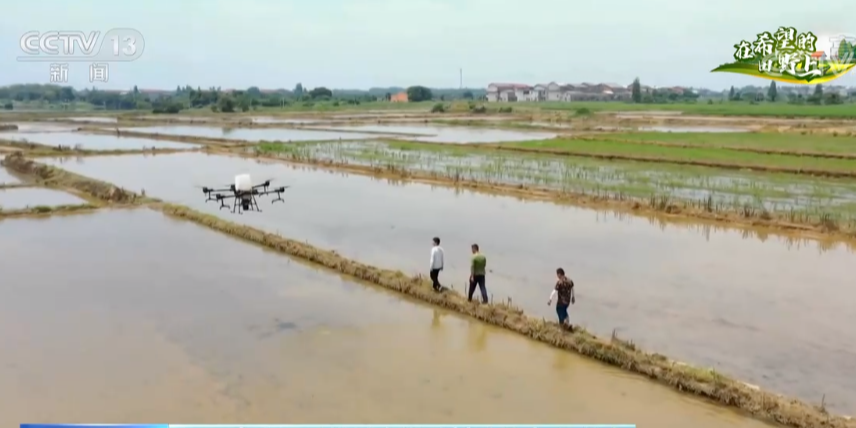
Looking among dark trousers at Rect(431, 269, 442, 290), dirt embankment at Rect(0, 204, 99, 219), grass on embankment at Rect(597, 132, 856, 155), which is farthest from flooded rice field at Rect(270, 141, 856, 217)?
dirt embankment at Rect(0, 204, 99, 219)

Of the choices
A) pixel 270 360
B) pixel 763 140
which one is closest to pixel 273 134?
pixel 763 140

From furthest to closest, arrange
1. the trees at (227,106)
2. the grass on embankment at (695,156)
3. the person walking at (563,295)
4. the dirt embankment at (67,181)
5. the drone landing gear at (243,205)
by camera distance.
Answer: the trees at (227,106) → the grass on embankment at (695,156) → the dirt embankment at (67,181) → the drone landing gear at (243,205) → the person walking at (563,295)

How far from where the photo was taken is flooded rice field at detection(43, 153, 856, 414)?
709 cm

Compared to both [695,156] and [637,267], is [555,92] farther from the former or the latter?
[637,267]

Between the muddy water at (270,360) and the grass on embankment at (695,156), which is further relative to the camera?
the grass on embankment at (695,156)

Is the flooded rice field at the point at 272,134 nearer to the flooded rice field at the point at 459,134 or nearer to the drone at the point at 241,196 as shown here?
the flooded rice field at the point at 459,134

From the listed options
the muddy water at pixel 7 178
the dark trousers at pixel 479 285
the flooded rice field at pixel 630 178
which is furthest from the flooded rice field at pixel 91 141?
the dark trousers at pixel 479 285

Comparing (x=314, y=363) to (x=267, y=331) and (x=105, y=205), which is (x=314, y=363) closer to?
(x=267, y=331)

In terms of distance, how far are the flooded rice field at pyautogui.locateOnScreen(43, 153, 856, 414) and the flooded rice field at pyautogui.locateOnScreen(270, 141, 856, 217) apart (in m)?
2.53

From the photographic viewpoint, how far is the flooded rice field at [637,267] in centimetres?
709

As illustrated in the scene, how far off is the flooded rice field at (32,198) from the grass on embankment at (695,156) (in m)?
15.4

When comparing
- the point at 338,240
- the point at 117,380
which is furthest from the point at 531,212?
the point at 117,380

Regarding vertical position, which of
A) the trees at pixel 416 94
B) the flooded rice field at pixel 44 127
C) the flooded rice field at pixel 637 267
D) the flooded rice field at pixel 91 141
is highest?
the trees at pixel 416 94

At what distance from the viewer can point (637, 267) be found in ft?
34.3
